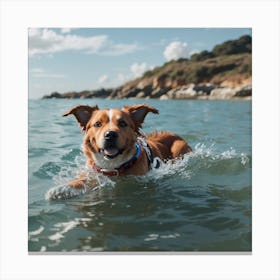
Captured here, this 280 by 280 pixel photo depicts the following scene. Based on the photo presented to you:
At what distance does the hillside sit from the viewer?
4.88m

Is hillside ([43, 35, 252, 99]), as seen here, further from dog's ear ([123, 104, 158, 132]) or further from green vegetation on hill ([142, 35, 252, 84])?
dog's ear ([123, 104, 158, 132])

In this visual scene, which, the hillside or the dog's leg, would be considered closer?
the dog's leg

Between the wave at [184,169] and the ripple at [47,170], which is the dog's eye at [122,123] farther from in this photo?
the ripple at [47,170]

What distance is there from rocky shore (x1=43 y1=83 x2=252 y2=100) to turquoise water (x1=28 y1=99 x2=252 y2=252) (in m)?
0.08

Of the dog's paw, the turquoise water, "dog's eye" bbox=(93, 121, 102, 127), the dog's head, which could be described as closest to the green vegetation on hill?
the turquoise water

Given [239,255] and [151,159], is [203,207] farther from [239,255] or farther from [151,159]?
[151,159]

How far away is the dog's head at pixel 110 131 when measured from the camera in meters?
4.52

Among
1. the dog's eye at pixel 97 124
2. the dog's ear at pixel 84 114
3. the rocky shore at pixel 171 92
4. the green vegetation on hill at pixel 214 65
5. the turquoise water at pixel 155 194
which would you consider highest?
the green vegetation on hill at pixel 214 65

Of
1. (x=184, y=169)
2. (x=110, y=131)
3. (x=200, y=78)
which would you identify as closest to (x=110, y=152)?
(x=110, y=131)

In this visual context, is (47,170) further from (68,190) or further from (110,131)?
(110,131)

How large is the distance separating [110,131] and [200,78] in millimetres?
1415

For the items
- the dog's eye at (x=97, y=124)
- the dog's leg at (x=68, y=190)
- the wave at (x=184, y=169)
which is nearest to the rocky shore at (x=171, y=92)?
the dog's eye at (x=97, y=124)

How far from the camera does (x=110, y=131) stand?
14.6 ft

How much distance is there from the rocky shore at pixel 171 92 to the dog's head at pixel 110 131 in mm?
305
